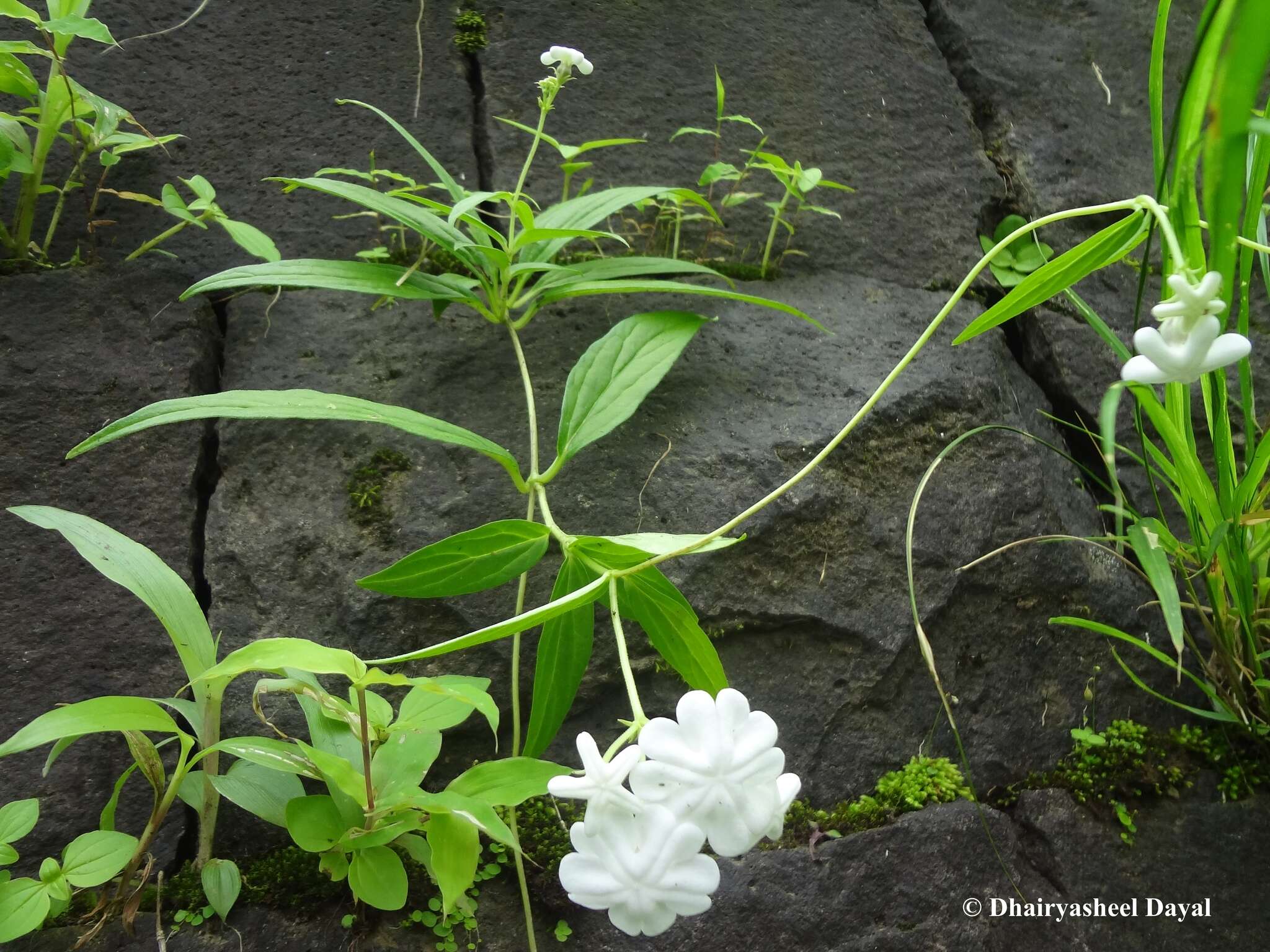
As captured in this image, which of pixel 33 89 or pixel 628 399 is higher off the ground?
pixel 33 89

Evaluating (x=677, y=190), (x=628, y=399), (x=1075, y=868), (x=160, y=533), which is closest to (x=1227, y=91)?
(x=628, y=399)

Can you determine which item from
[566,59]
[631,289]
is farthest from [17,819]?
[566,59]

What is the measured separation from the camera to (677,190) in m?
1.33

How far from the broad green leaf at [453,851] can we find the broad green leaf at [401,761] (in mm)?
51

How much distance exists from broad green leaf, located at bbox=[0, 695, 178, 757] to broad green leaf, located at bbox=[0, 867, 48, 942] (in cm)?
15

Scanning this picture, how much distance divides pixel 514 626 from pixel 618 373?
50cm

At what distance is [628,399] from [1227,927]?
3.38 ft

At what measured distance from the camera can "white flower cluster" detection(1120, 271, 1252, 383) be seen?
1.88 feet

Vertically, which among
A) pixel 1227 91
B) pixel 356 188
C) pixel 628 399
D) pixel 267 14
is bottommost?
pixel 628 399

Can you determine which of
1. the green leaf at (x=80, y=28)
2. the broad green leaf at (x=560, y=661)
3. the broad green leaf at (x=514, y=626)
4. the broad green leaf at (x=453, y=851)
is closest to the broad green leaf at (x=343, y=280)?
the green leaf at (x=80, y=28)

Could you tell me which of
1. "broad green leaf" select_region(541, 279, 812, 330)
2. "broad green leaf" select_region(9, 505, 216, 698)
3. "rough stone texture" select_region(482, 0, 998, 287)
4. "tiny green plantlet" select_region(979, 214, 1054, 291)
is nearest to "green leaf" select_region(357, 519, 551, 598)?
"broad green leaf" select_region(9, 505, 216, 698)

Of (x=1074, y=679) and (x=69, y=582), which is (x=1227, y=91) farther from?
(x=69, y=582)

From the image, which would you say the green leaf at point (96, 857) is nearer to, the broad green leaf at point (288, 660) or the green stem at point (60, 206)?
the broad green leaf at point (288, 660)

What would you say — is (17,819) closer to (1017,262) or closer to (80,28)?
(80,28)
